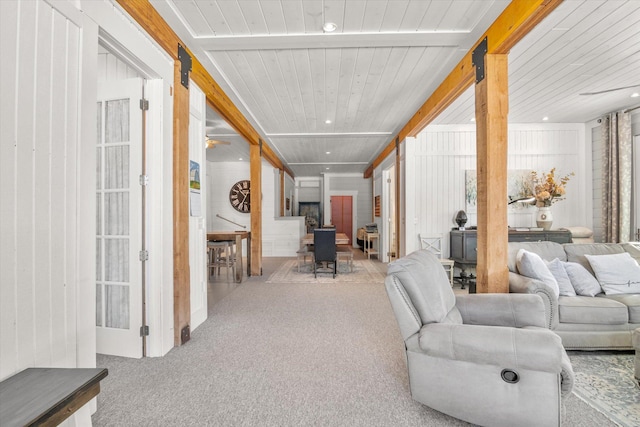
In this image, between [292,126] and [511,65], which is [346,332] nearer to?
[511,65]

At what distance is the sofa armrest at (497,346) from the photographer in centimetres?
138

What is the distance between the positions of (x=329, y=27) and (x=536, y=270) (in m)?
2.75

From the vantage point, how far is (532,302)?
6.22 ft

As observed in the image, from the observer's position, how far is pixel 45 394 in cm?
101

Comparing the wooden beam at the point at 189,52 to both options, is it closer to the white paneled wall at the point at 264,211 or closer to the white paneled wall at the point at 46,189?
the white paneled wall at the point at 46,189

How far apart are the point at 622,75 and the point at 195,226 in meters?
5.12

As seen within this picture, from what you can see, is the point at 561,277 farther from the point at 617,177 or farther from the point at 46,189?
the point at 46,189

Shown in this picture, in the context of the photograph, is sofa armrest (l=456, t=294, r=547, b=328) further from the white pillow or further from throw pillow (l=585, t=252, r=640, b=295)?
throw pillow (l=585, t=252, r=640, b=295)

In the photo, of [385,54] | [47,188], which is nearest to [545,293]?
[385,54]

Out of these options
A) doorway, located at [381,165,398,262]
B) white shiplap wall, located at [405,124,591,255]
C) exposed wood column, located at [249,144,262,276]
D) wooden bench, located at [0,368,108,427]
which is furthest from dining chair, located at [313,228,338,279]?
wooden bench, located at [0,368,108,427]

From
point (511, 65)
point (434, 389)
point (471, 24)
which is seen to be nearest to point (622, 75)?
point (511, 65)

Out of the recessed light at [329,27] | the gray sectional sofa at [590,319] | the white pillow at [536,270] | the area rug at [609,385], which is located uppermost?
the recessed light at [329,27]

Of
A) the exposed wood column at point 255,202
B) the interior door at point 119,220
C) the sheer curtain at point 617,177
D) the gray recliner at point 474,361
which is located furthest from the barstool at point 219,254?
the sheer curtain at point 617,177

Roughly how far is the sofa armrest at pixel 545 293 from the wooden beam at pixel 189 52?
355 cm
